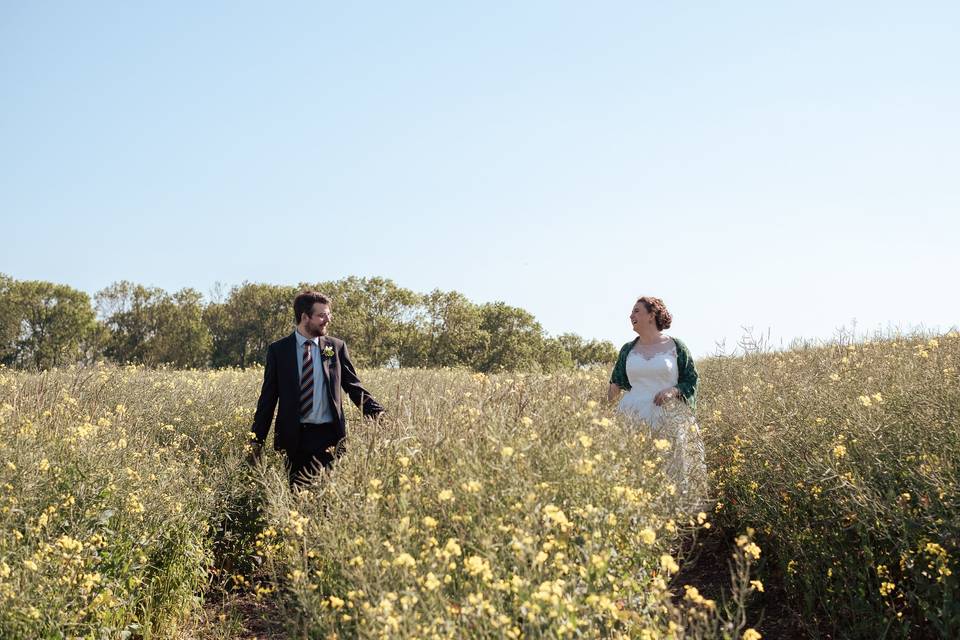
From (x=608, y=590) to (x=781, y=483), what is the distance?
2.25 meters

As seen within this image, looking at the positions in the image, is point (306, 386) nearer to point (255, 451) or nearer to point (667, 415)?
point (255, 451)

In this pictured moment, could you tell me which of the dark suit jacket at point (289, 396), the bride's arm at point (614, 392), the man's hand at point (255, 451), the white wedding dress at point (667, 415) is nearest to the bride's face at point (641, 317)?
the white wedding dress at point (667, 415)

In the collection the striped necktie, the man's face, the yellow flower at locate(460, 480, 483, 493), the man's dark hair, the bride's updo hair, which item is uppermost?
the bride's updo hair

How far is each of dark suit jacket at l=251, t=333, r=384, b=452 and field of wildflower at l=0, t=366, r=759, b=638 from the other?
340mm

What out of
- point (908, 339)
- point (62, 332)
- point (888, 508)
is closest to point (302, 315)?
point (888, 508)

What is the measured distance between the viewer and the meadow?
2.93 metres

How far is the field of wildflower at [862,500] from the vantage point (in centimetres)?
361

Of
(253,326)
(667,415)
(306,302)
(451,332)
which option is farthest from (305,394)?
(253,326)

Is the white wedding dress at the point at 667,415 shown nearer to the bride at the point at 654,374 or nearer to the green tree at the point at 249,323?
the bride at the point at 654,374

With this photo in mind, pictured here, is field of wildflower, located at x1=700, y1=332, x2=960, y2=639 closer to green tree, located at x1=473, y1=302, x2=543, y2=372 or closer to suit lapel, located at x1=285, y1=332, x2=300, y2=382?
suit lapel, located at x1=285, y1=332, x2=300, y2=382

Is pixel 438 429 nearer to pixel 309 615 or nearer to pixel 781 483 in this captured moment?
pixel 309 615

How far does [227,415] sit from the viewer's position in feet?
25.1

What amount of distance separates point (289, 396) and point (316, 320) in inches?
24.1

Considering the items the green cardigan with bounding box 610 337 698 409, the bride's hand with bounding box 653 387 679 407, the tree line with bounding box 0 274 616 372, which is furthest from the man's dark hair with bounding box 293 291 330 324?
the tree line with bounding box 0 274 616 372
